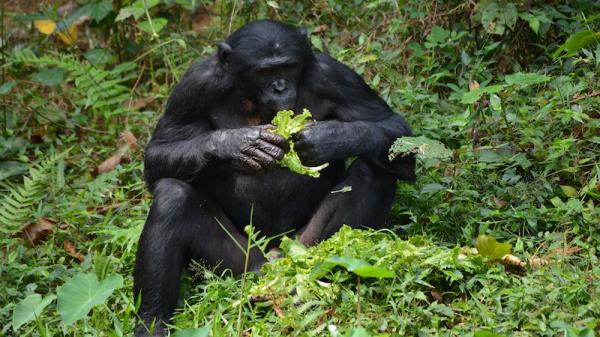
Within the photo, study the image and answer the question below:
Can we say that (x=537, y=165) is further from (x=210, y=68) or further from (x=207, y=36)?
(x=207, y=36)

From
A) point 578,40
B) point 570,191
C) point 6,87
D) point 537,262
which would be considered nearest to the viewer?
point 537,262

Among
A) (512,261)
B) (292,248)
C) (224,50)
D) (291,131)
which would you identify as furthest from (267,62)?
(512,261)

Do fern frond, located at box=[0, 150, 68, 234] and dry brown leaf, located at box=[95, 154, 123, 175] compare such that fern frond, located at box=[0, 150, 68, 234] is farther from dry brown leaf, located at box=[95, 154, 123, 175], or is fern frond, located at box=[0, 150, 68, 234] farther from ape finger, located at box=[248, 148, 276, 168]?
ape finger, located at box=[248, 148, 276, 168]

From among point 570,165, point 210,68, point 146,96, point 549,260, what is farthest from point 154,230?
point 146,96

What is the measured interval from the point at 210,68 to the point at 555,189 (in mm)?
2931

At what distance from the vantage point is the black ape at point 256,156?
708cm

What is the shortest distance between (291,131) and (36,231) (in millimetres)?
2895

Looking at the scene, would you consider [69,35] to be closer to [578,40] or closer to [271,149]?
[271,149]

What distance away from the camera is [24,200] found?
8625 millimetres

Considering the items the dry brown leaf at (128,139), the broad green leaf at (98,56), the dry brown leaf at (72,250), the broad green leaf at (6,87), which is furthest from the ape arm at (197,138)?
the broad green leaf at (98,56)

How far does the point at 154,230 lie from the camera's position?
7.00 m

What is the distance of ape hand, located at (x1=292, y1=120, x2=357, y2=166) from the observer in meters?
7.20

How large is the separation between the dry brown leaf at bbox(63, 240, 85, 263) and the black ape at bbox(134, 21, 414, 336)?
1.15 meters

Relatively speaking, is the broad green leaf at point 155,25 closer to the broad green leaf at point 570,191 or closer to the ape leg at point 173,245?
the ape leg at point 173,245
